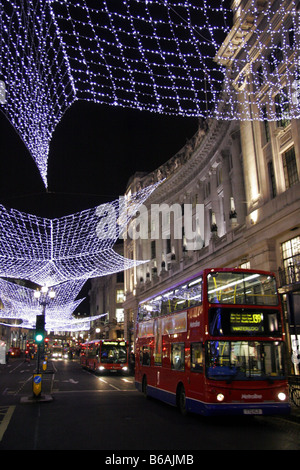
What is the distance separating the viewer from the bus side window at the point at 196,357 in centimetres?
1157

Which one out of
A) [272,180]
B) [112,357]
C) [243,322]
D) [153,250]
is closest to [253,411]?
[243,322]

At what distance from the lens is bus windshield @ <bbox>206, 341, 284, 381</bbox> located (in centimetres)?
1105

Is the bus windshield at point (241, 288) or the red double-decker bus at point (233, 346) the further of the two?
the bus windshield at point (241, 288)

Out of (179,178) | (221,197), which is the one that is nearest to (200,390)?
(221,197)

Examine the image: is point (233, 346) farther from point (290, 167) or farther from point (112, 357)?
point (112, 357)

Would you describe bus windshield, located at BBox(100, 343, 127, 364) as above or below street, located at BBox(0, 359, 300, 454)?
above

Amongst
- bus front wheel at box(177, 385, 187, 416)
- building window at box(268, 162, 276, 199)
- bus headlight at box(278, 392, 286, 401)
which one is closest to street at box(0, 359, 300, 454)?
bus front wheel at box(177, 385, 187, 416)

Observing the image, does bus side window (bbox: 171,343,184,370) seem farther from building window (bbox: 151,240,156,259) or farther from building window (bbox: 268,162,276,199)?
building window (bbox: 151,240,156,259)

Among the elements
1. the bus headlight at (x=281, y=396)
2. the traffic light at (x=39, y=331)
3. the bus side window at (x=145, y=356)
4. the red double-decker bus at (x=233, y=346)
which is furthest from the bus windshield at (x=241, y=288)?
the traffic light at (x=39, y=331)

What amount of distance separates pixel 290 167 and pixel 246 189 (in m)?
4.49

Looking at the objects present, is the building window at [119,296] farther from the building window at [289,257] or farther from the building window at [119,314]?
the building window at [289,257]

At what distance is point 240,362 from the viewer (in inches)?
439

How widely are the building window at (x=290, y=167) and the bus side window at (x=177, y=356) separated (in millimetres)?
11318
